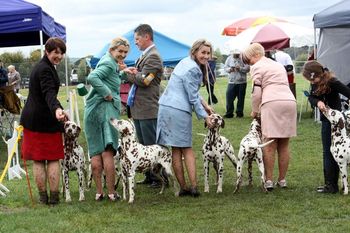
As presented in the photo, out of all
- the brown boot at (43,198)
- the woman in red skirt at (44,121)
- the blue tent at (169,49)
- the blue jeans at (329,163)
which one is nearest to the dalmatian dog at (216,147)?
the blue jeans at (329,163)

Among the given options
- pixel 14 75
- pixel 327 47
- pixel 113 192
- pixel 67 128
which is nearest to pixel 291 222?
pixel 113 192

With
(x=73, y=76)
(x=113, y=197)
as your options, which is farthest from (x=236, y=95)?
(x=73, y=76)

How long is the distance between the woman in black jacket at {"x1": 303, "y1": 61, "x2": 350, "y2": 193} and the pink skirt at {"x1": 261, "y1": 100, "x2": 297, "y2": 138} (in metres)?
0.31

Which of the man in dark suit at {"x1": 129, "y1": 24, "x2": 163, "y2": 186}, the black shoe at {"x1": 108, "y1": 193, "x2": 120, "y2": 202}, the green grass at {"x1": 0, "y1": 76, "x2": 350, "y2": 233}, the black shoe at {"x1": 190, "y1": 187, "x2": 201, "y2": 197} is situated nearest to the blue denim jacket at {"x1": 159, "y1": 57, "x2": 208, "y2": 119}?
the man in dark suit at {"x1": 129, "y1": 24, "x2": 163, "y2": 186}

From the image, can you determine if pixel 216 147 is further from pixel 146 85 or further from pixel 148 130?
pixel 146 85

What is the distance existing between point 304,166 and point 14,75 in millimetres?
14854

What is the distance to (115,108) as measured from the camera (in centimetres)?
644

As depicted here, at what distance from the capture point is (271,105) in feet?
21.9

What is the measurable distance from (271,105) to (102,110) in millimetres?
1982

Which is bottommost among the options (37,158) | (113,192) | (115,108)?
(113,192)

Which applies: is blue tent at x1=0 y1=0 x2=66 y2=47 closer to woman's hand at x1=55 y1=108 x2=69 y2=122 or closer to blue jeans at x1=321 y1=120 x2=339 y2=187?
woman's hand at x1=55 y1=108 x2=69 y2=122

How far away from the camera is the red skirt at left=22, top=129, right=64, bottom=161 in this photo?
19.9 feet

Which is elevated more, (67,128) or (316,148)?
(67,128)

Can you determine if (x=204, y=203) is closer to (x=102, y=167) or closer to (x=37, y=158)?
(x=102, y=167)
